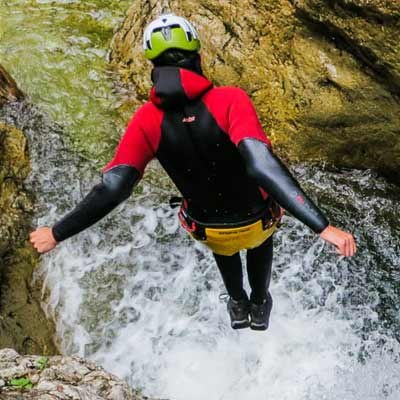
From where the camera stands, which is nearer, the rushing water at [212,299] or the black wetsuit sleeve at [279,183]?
the black wetsuit sleeve at [279,183]

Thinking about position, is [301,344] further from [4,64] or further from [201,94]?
[4,64]

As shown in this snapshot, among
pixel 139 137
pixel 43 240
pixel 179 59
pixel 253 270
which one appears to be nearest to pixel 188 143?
pixel 139 137

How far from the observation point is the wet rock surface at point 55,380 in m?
3.62

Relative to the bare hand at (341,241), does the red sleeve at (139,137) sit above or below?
above

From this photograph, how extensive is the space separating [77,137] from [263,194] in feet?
13.1

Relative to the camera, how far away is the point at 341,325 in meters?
5.76

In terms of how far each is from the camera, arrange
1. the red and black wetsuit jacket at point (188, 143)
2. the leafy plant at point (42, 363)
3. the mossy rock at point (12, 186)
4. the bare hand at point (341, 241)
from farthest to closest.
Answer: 1. the mossy rock at point (12, 186)
2. the leafy plant at point (42, 363)
3. the red and black wetsuit jacket at point (188, 143)
4. the bare hand at point (341, 241)

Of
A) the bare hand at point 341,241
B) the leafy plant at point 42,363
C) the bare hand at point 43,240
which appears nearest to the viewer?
the bare hand at point 341,241

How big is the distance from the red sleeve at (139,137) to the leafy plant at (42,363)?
1329mm

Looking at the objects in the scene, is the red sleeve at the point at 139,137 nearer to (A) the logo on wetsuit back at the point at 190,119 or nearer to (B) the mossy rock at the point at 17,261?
(A) the logo on wetsuit back at the point at 190,119

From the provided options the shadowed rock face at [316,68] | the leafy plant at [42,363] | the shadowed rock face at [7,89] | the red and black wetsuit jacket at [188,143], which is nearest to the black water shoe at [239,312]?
the red and black wetsuit jacket at [188,143]

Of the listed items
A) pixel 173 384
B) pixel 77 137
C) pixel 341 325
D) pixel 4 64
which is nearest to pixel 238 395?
pixel 173 384

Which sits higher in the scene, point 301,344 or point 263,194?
point 263,194

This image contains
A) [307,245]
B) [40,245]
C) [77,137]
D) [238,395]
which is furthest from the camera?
[77,137]
